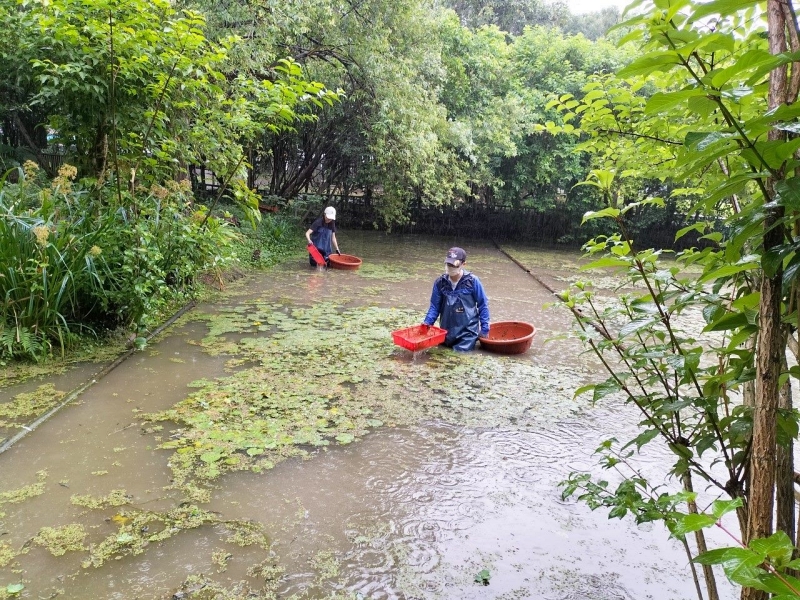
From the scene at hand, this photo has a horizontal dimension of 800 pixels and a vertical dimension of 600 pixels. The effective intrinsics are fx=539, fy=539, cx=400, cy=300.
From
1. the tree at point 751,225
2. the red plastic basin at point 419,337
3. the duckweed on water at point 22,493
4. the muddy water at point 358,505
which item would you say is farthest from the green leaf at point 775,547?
the red plastic basin at point 419,337

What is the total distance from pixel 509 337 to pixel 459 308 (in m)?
0.99

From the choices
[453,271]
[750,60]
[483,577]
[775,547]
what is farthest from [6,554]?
[453,271]

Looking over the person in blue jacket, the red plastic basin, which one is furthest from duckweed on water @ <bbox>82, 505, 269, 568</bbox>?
the person in blue jacket

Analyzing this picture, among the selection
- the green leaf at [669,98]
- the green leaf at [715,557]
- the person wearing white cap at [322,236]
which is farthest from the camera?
the person wearing white cap at [322,236]

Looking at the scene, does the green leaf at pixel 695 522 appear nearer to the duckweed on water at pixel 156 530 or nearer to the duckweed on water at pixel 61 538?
the duckweed on water at pixel 156 530

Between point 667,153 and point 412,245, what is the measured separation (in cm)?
1295

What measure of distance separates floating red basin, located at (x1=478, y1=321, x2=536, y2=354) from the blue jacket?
169mm

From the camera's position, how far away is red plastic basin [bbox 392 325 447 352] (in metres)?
5.09

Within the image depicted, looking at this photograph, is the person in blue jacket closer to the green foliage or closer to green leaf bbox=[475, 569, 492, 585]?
the green foliage

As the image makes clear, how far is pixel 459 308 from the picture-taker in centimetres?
547

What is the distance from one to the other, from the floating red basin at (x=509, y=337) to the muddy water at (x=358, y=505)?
743 millimetres

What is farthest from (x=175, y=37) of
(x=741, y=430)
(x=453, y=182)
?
(x=453, y=182)

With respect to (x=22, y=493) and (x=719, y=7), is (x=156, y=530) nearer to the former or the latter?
(x=22, y=493)

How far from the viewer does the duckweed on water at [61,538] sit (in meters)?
2.25
